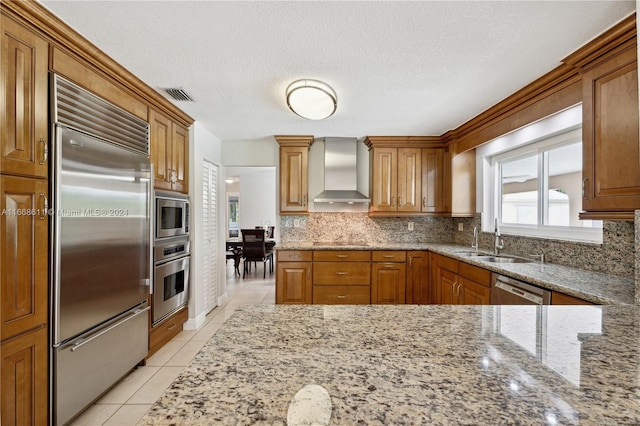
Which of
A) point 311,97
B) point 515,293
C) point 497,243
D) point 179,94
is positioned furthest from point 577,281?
point 179,94

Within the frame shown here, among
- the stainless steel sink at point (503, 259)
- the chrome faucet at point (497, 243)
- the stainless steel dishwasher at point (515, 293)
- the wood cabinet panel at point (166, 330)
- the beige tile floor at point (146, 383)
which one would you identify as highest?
the chrome faucet at point (497, 243)

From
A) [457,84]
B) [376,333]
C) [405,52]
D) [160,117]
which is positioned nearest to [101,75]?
[160,117]

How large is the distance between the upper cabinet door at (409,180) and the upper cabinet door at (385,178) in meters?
0.07

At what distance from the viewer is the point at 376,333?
0.91 metres

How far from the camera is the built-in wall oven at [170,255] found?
8.52 feet

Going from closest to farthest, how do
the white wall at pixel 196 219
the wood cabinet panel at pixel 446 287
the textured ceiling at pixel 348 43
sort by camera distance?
the textured ceiling at pixel 348 43
the wood cabinet panel at pixel 446 287
the white wall at pixel 196 219

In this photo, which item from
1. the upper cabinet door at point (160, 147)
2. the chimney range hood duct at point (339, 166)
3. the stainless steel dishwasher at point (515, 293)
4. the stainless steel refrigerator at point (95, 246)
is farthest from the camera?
the chimney range hood duct at point (339, 166)

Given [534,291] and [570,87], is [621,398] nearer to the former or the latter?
[534,291]

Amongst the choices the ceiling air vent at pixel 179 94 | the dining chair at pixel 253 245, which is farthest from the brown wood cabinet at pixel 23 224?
the dining chair at pixel 253 245

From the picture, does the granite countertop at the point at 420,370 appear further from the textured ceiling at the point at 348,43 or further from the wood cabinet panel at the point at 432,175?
the wood cabinet panel at the point at 432,175

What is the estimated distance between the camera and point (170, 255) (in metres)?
2.80

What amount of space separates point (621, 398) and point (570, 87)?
225cm

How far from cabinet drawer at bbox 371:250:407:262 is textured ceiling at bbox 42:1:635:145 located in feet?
5.62

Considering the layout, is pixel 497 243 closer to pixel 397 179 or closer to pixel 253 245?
pixel 397 179
